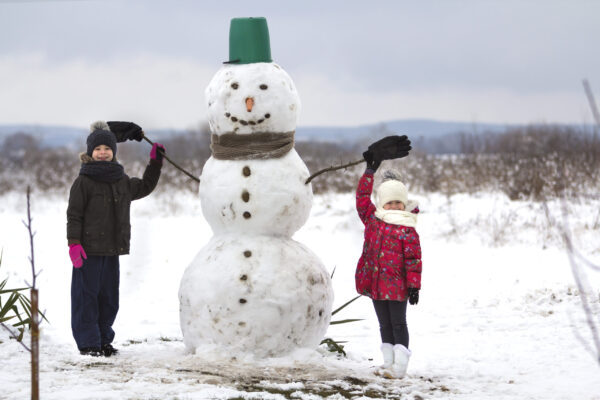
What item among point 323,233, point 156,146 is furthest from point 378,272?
point 323,233

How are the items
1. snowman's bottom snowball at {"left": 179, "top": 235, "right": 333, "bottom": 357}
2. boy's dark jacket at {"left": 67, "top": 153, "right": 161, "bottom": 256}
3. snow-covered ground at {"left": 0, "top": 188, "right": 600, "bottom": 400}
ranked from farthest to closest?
boy's dark jacket at {"left": 67, "top": 153, "right": 161, "bottom": 256}, snowman's bottom snowball at {"left": 179, "top": 235, "right": 333, "bottom": 357}, snow-covered ground at {"left": 0, "top": 188, "right": 600, "bottom": 400}

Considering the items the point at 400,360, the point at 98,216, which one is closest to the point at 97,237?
the point at 98,216

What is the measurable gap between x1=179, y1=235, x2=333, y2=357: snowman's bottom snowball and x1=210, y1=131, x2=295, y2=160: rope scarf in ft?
1.95

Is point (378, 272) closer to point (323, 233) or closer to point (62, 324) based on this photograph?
point (62, 324)

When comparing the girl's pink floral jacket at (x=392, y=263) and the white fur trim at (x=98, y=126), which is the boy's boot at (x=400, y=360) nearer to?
the girl's pink floral jacket at (x=392, y=263)

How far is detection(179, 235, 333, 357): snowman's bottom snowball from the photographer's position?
202 inches

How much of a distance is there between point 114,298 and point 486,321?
4046 millimetres

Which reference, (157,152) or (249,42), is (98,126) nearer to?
(157,152)

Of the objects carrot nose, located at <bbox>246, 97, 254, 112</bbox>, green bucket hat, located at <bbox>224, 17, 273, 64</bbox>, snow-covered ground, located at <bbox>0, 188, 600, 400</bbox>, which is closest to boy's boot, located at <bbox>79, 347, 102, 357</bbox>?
snow-covered ground, located at <bbox>0, 188, 600, 400</bbox>

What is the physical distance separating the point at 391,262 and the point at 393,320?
0.44 m

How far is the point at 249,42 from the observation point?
555 cm

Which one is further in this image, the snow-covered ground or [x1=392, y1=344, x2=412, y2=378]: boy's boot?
[x1=392, y1=344, x2=412, y2=378]: boy's boot

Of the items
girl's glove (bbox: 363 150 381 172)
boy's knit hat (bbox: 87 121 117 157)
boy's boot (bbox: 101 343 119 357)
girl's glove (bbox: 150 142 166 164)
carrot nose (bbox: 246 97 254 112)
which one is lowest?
boy's boot (bbox: 101 343 119 357)

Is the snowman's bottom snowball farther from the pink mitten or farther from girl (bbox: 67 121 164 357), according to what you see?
the pink mitten
